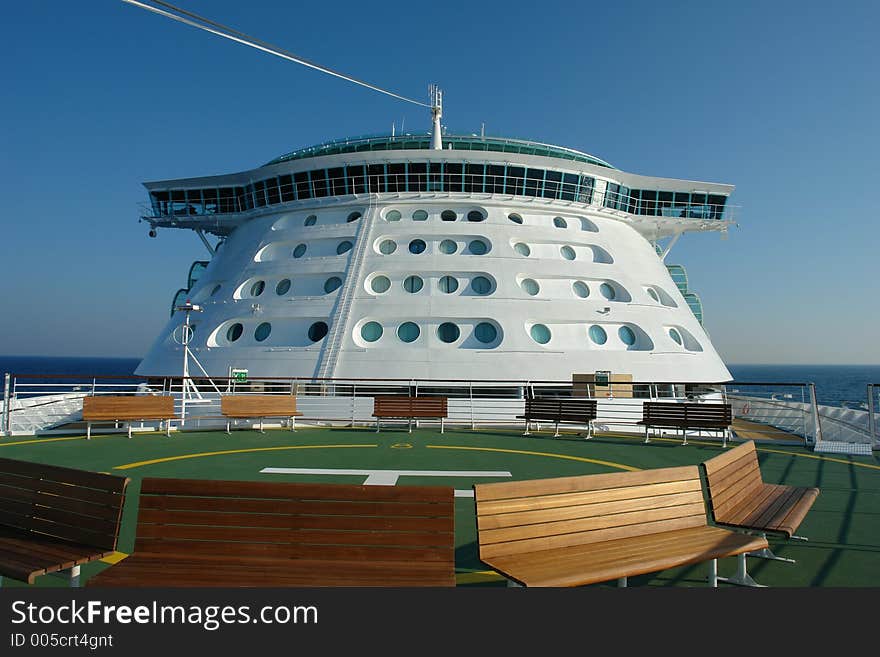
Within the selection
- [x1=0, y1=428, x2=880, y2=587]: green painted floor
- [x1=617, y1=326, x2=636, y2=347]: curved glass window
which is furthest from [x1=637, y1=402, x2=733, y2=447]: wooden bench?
[x1=617, y1=326, x2=636, y2=347]: curved glass window

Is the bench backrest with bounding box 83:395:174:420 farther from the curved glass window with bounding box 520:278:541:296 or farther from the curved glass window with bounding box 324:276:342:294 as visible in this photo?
the curved glass window with bounding box 520:278:541:296

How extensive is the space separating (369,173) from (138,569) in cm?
2545

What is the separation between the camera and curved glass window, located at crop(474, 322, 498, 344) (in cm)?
2275

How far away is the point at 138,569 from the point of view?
3912mm

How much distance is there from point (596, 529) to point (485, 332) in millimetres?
18363

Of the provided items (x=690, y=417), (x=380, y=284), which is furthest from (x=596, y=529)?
(x=380, y=284)

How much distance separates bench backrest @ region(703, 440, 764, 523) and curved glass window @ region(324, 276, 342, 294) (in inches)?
783

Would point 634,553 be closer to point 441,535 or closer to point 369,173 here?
point 441,535

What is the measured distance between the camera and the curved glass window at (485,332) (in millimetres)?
22750

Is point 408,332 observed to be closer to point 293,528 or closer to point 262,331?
point 262,331

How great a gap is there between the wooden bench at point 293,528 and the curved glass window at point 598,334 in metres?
20.3

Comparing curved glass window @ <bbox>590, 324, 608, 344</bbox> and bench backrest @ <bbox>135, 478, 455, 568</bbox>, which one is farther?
curved glass window @ <bbox>590, 324, 608, 344</bbox>

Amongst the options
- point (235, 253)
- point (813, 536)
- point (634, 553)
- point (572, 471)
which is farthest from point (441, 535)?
point (235, 253)

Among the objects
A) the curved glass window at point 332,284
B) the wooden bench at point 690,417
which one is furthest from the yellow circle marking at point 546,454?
the curved glass window at point 332,284
